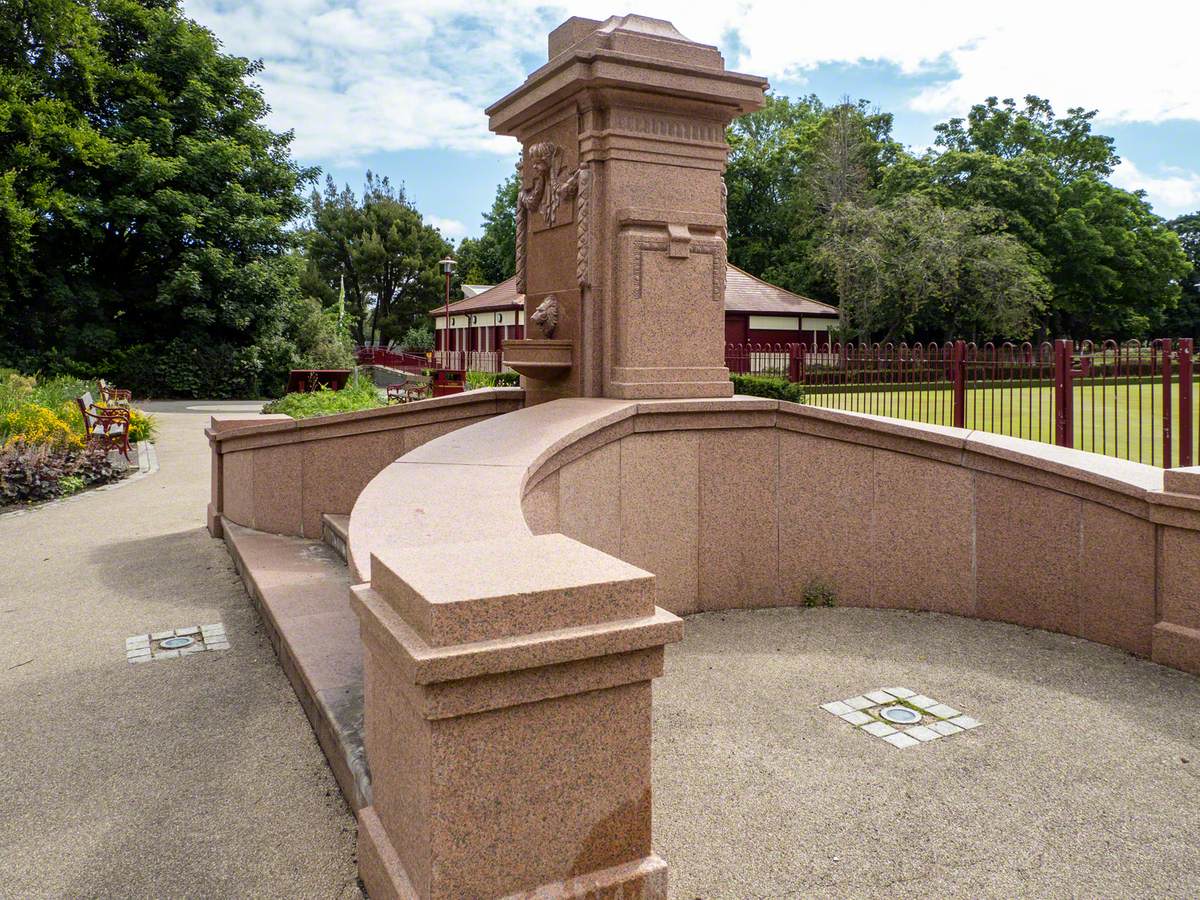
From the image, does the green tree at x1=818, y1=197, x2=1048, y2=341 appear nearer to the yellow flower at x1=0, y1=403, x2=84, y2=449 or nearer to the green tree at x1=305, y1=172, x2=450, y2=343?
the yellow flower at x1=0, y1=403, x2=84, y2=449

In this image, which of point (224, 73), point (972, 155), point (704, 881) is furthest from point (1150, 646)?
point (972, 155)

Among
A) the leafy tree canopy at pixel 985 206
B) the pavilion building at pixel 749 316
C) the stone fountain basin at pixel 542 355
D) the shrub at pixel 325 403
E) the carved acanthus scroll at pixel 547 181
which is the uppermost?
the leafy tree canopy at pixel 985 206

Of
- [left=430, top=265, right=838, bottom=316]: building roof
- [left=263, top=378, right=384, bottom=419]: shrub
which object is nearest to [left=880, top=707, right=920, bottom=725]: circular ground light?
[left=263, top=378, right=384, bottom=419]: shrub

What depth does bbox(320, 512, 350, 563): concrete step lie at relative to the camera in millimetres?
7269

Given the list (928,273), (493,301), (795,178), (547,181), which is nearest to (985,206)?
(928,273)

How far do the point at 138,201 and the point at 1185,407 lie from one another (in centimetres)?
3062

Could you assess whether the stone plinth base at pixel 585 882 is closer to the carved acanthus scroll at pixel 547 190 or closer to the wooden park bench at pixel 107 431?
the carved acanthus scroll at pixel 547 190

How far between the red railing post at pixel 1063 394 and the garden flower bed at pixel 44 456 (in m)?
11.8

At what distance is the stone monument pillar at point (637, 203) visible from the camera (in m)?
6.77

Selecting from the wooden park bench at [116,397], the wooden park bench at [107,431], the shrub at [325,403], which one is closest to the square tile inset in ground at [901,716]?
the shrub at [325,403]

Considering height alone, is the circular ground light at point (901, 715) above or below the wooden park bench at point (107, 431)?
below

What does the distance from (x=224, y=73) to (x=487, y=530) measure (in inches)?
1398

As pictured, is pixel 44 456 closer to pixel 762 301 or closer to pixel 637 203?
pixel 637 203

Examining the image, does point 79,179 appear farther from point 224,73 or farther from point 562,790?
point 562,790
